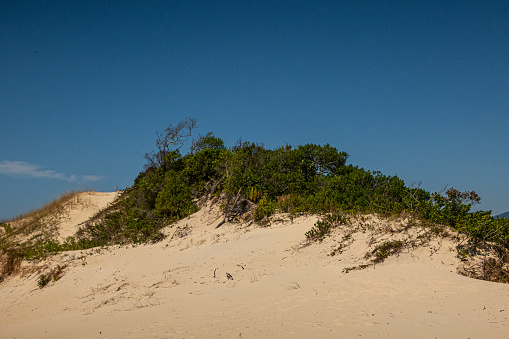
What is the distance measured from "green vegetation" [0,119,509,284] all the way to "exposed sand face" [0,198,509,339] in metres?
0.89

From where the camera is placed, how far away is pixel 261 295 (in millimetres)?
7324

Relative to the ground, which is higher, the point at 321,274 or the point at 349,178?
the point at 349,178

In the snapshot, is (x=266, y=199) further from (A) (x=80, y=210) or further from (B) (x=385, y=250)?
(A) (x=80, y=210)

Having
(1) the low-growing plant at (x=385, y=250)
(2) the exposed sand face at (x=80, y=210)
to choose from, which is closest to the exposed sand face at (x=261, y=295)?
(1) the low-growing plant at (x=385, y=250)

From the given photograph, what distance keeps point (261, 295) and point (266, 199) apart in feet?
26.4

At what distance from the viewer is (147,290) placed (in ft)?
29.3

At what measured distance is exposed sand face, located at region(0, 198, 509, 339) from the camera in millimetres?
5336

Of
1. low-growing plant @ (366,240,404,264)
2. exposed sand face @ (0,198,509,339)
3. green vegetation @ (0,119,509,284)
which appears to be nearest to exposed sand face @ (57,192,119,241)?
green vegetation @ (0,119,509,284)

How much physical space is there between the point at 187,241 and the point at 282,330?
935 cm

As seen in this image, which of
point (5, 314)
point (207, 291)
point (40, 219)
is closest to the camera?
point (207, 291)

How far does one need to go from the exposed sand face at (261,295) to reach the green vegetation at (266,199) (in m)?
0.89

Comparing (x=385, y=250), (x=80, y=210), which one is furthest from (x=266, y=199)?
(x=80, y=210)

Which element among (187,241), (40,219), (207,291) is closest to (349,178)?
(187,241)

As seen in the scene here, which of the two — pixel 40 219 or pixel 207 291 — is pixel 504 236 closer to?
pixel 207 291
